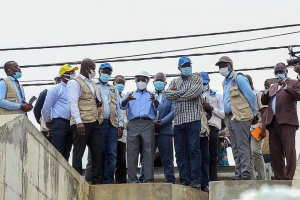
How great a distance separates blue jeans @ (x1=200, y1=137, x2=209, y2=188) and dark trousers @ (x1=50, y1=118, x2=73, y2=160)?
74.5 inches

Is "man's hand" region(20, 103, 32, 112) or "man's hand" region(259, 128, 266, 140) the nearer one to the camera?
"man's hand" region(20, 103, 32, 112)

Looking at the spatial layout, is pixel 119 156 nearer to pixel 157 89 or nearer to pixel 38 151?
pixel 157 89

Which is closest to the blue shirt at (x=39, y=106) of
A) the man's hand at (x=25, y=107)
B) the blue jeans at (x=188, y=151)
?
the man's hand at (x=25, y=107)

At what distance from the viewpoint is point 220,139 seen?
1012cm

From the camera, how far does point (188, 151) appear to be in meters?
8.60

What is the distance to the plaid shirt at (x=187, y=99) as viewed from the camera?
28.0 feet

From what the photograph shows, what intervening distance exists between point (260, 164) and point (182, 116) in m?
1.46

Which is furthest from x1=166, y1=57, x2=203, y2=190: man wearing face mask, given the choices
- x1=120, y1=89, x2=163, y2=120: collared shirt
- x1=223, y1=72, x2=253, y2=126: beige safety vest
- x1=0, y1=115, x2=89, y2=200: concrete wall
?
x1=0, y1=115, x2=89, y2=200: concrete wall

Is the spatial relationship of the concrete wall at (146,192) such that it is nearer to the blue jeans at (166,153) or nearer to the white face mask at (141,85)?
the blue jeans at (166,153)

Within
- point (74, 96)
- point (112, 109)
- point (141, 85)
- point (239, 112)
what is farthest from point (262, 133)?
point (74, 96)

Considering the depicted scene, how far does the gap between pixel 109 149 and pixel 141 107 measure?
30.0 inches

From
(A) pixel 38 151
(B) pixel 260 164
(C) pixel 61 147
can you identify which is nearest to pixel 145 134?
(C) pixel 61 147

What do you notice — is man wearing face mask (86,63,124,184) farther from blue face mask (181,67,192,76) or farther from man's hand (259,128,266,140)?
man's hand (259,128,266,140)

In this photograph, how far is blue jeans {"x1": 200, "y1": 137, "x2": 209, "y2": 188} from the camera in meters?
8.73
